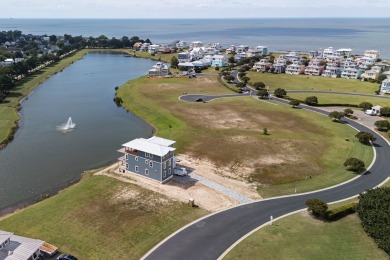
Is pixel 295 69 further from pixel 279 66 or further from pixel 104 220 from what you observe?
pixel 104 220

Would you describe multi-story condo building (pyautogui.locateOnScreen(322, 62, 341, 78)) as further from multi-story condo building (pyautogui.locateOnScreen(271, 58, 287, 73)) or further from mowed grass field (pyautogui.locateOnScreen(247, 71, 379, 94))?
multi-story condo building (pyautogui.locateOnScreen(271, 58, 287, 73))

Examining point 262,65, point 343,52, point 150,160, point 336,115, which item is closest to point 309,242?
point 150,160

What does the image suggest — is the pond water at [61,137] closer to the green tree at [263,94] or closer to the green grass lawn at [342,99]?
the green tree at [263,94]

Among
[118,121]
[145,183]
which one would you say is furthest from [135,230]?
[118,121]

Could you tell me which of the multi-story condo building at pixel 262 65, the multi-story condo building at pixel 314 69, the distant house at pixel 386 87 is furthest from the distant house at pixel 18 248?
the multi-story condo building at pixel 314 69

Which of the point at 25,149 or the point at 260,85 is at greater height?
the point at 260,85

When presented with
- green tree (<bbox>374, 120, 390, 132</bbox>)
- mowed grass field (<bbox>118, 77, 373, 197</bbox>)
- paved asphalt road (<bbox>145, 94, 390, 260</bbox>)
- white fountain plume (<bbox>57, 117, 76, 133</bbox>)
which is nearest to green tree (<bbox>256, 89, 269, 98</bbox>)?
mowed grass field (<bbox>118, 77, 373, 197</bbox>)

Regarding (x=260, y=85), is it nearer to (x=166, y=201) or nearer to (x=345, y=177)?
(x=345, y=177)
